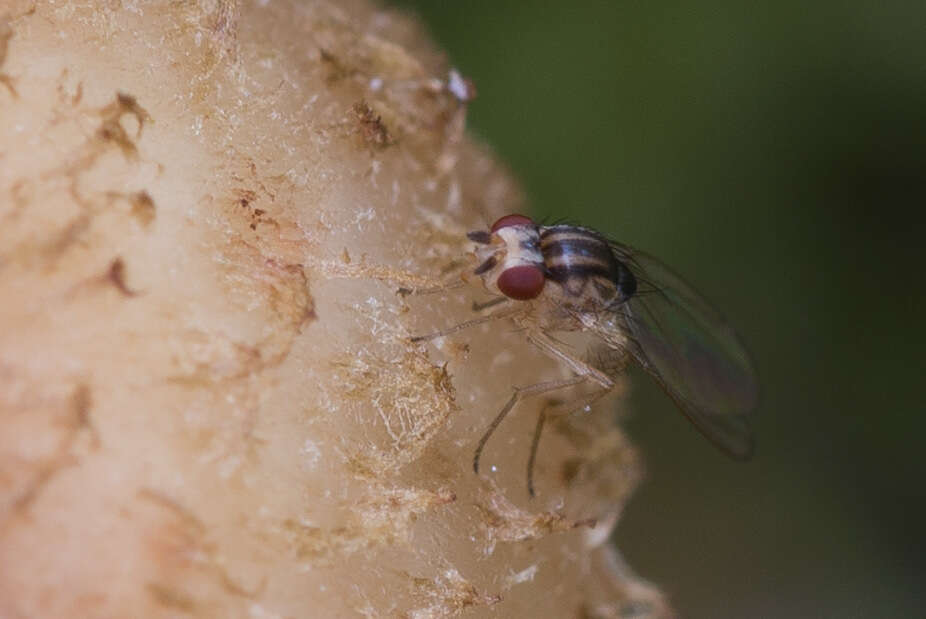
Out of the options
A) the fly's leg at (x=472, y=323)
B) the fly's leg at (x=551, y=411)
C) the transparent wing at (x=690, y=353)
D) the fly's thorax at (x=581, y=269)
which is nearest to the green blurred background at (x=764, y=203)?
the transparent wing at (x=690, y=353)

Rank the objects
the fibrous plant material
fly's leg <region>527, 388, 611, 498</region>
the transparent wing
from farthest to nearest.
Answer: the transparent wing, fly's leg <region>527, 388, 611, 498</region>, the fibrous plant material

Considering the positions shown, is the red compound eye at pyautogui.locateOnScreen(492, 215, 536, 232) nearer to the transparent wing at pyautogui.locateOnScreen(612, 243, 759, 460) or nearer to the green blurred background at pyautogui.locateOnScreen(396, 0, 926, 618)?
the transparent wing at pyautogui.locateOnScreen(612, 243, 759, 460)

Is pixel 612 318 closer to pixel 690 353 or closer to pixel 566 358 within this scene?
pixel 690 353

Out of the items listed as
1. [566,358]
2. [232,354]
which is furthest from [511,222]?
[232,354]

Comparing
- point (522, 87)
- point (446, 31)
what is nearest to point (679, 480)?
point (522, 87)

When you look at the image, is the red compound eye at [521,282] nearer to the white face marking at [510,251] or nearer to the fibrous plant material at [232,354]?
the white face marking at [510,251]

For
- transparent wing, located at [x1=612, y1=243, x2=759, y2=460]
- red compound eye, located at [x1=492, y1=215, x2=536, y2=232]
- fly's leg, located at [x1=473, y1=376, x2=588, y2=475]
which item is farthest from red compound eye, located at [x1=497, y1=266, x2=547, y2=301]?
transparent wing, located at [x1=612, y1=243, x2=759, y2=460]
